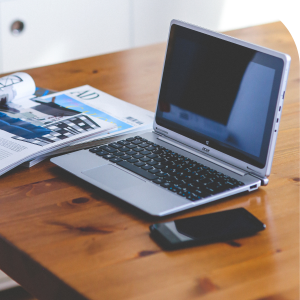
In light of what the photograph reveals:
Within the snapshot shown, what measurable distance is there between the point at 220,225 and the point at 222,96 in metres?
0.27

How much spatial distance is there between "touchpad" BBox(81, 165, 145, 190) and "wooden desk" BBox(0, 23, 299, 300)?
0.02 meters

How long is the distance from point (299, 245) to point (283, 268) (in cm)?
6

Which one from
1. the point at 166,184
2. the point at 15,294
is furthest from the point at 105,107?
the point at 15,294

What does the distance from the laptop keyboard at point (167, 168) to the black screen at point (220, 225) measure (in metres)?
0.05

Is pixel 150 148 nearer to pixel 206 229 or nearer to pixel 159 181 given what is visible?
pixel 159 181

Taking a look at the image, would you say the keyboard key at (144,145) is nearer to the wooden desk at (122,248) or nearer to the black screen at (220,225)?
the wooden desk at (122,248)

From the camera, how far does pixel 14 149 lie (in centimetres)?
88

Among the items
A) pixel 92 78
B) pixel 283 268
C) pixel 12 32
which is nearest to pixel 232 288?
pixel 283 268

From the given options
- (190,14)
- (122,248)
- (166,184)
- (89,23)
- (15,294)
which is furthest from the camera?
(190,14)

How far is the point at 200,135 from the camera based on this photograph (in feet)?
2.87

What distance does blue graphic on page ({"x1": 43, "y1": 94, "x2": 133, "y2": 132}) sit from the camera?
102 cm

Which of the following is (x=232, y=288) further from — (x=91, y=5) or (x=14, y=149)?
(x=91, y=5)

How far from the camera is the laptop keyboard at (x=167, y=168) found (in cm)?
74

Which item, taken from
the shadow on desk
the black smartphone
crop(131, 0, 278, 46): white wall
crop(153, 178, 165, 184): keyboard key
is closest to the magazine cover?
crop(153, 178, 165, 184): keyboard key
